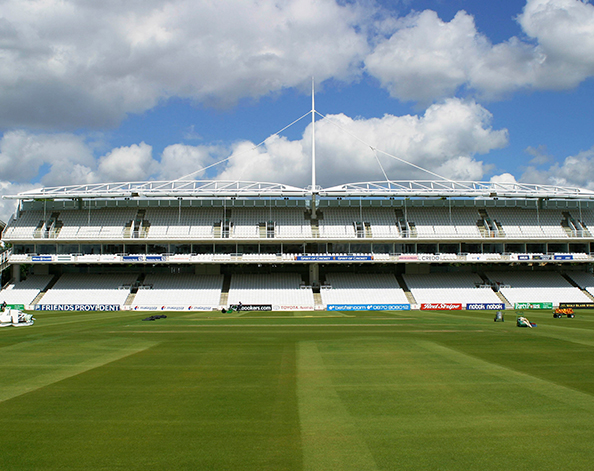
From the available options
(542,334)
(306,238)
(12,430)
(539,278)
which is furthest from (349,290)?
(12,430)

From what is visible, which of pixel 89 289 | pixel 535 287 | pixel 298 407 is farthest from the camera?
pixel 535 287

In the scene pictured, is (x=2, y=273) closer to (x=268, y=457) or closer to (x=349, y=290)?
(x=349, y=290)

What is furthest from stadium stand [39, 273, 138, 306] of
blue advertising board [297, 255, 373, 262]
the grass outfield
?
the grass outfield

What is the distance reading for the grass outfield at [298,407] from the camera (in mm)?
6504

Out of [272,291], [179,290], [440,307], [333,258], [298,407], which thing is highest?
[333,258]

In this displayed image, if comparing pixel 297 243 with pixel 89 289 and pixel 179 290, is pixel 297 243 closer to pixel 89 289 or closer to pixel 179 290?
pixel 179 290

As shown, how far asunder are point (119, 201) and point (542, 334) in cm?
5292

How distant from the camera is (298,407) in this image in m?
9.06

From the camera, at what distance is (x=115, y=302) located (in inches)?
1927

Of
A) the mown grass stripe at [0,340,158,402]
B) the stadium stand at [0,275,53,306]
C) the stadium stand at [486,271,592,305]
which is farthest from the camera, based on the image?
the stadium stand at [486,271,592,305]

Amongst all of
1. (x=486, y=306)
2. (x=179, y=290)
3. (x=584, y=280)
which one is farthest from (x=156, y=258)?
(x=584, y=280)

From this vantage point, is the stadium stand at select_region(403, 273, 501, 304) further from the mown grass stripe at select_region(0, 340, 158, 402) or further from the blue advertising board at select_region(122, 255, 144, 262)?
the mown grass stripe at select_region(0, 340, 158, 402)

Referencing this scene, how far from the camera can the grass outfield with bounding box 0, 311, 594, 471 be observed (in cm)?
650

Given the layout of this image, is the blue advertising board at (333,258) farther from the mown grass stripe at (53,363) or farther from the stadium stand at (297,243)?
the mown grass stripe at (53,363)
